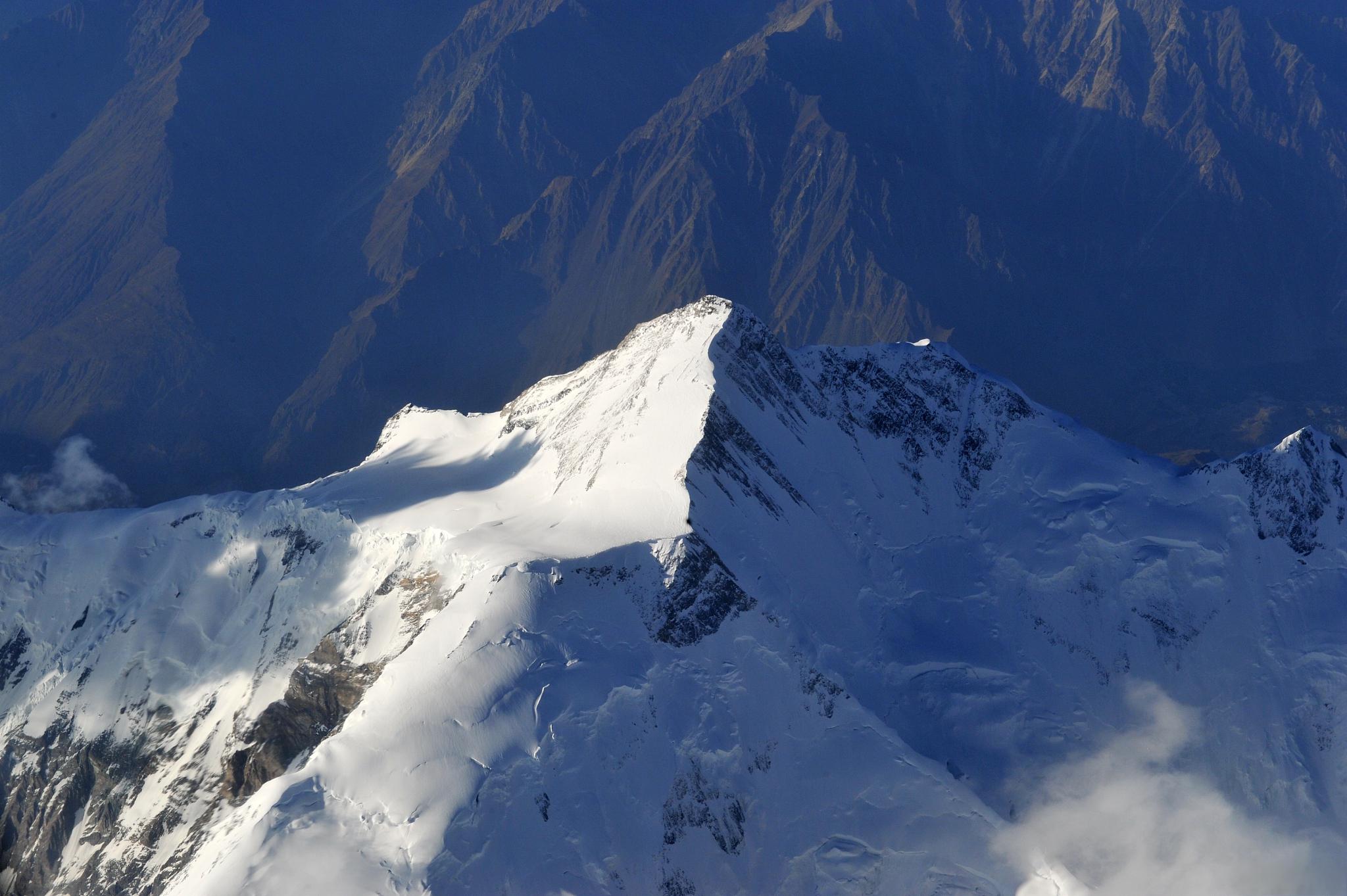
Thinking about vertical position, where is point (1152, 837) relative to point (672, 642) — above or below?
below

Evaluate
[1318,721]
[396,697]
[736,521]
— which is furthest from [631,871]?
[1318,721]

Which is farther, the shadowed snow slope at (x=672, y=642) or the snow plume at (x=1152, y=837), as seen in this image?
the snow plume at (x=1152, y=837)

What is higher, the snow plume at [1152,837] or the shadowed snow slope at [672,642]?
the shadowed snow slope at [672,642]

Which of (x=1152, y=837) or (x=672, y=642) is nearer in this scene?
(x=672, y=642)

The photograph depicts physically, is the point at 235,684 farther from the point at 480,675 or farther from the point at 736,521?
the point at 736,521
